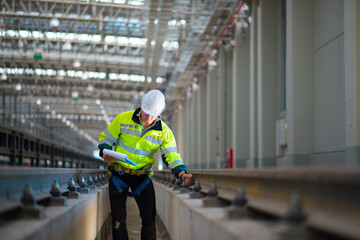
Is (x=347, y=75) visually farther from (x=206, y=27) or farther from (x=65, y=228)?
(x=206, y=27)

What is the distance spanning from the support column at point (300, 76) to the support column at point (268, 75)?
7.92ft

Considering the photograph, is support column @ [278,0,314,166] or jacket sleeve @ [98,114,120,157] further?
support column @ [278,0,314,166]

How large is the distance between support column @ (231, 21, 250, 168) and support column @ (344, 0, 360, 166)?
841 cm

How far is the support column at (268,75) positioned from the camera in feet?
50.6

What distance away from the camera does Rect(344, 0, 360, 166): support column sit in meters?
9.84

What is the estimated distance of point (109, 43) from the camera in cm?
2714

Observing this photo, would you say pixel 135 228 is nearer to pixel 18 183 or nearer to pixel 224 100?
pixel 18 183

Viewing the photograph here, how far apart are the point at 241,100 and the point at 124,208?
13002 mm

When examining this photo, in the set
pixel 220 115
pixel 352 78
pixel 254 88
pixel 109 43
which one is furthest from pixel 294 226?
pixel 109 43

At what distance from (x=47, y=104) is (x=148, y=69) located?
2289 cm

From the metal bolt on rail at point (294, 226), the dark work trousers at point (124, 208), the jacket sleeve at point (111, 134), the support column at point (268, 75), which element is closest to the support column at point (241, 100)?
the support column at point (268, 75)

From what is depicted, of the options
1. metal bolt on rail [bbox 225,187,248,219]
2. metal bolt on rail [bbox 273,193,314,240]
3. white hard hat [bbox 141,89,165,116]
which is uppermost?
white hard hat [bbox 141,89,165,116]

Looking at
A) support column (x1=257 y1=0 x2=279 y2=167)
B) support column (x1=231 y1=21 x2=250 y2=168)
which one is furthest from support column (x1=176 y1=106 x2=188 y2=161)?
support column (x1=257 y1=0 x2=279 y2=167)

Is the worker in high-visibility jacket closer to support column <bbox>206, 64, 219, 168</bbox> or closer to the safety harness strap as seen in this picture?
the safety harness strap
